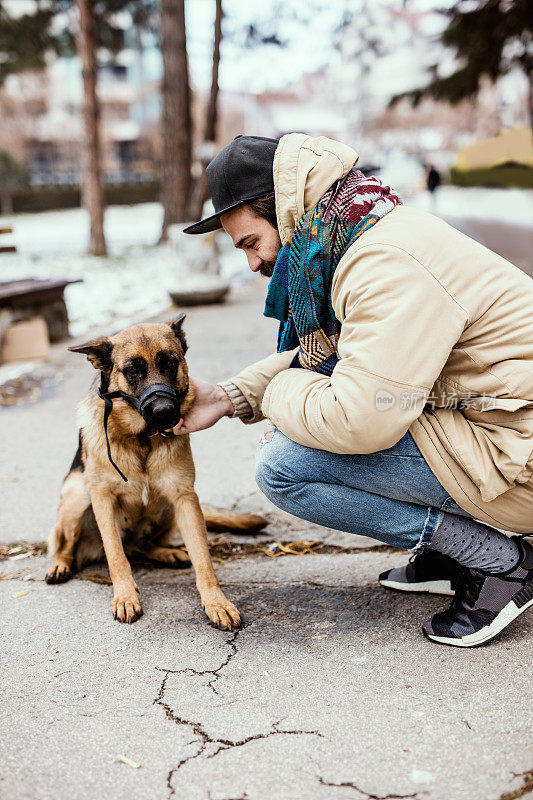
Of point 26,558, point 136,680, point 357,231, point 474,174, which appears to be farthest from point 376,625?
point 474,174

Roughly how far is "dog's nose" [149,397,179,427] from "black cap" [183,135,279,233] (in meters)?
0.72

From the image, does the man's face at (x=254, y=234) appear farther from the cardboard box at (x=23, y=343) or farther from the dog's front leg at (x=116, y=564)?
the cardboard box at (x=23, y=343)

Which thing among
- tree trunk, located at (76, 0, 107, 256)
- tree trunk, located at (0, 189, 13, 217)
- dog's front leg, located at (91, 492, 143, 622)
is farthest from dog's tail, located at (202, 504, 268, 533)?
tree trunk, located at (0, 189, 13, 217)

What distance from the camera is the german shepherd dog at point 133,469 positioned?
3.07 meters

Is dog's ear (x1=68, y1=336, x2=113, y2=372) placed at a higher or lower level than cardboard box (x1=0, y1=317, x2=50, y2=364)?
higher

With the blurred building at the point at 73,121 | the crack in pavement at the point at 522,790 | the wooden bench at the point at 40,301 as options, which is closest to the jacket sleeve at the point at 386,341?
the crack in pavement at the point at 522,790

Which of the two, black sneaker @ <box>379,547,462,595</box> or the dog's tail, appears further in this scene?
the dog's tail

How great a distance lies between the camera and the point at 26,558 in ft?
12.2

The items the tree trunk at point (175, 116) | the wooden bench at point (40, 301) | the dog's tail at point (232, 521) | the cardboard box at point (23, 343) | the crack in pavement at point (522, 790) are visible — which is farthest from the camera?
the tree trunk at point (175, 116)

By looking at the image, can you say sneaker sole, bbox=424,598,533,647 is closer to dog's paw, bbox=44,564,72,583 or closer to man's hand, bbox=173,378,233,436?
man's hand, bbox=173,378,233,436

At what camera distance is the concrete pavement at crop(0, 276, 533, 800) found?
2055 millimetres

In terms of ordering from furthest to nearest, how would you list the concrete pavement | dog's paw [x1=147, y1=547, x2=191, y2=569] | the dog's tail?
the dog's tail → dog's paw [x1=147, y1=547, x2=191, y2=569] → the concrete pavement

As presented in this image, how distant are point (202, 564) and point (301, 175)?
1.57 meters

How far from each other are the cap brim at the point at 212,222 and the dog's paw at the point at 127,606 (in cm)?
146
